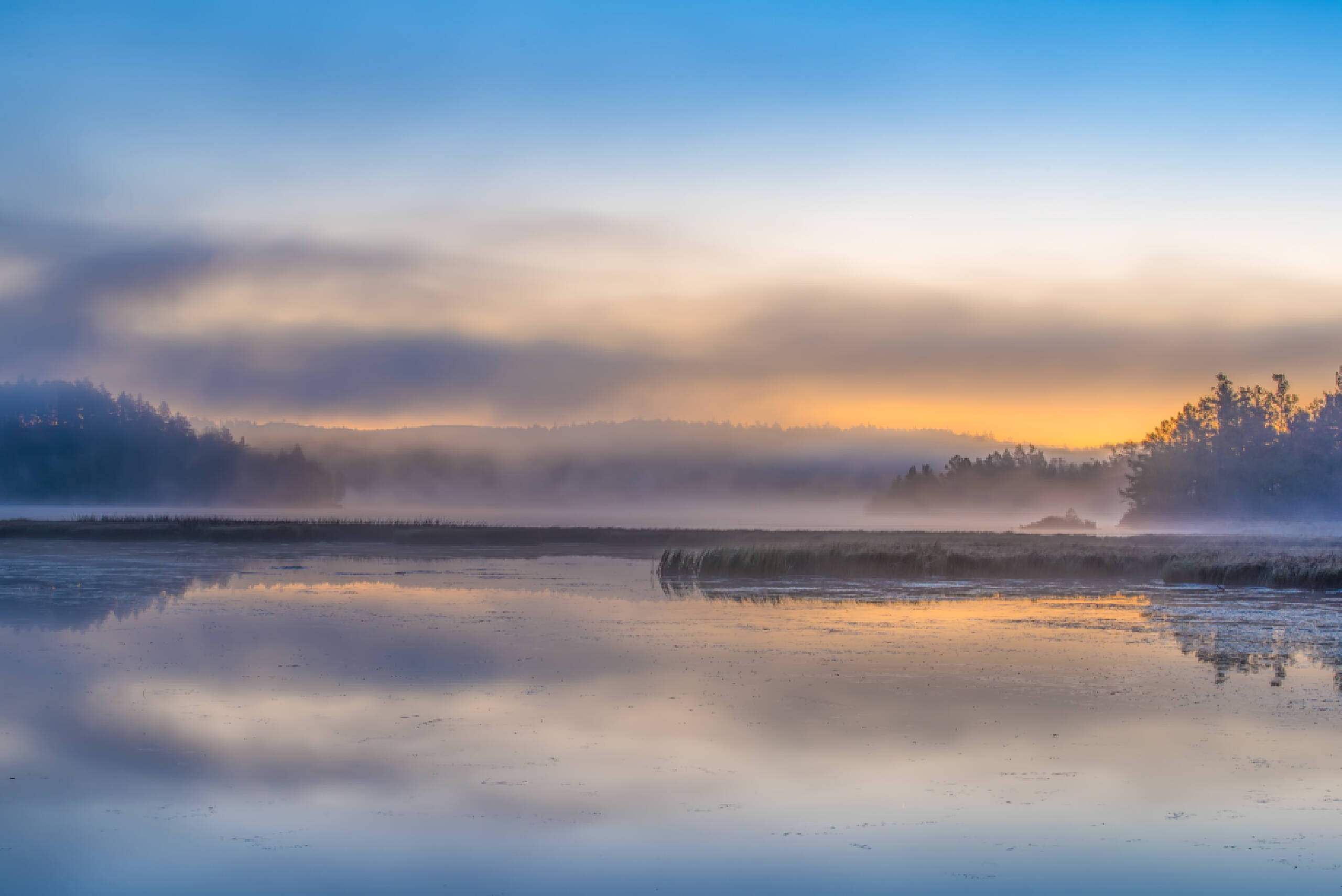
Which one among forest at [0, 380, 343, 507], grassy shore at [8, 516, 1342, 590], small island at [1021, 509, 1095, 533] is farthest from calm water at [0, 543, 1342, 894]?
forest at [0, 380, 343, 507]

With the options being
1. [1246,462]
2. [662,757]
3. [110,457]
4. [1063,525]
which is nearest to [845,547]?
[662,757]

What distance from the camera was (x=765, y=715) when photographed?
12.6m

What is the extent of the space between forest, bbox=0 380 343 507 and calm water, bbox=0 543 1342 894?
461 ft

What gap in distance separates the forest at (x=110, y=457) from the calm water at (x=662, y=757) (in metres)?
141

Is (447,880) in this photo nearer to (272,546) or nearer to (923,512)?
(272,546)

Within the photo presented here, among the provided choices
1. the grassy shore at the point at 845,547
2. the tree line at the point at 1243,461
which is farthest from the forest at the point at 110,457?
the tree line at the point at 1243,461

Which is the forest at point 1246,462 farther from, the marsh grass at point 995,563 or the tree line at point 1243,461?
the marsh grass at point 995,563

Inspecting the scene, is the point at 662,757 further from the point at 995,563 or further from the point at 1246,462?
the point at 1246,462

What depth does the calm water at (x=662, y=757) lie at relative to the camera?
25.5 ft

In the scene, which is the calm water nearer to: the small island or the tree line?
the tree line

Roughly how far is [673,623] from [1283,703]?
11398 mm

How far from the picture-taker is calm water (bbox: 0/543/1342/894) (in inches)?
306

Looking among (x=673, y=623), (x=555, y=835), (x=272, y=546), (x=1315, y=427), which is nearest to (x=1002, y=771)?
(x=555, y=835)

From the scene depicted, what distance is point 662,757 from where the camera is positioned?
10688 mm
